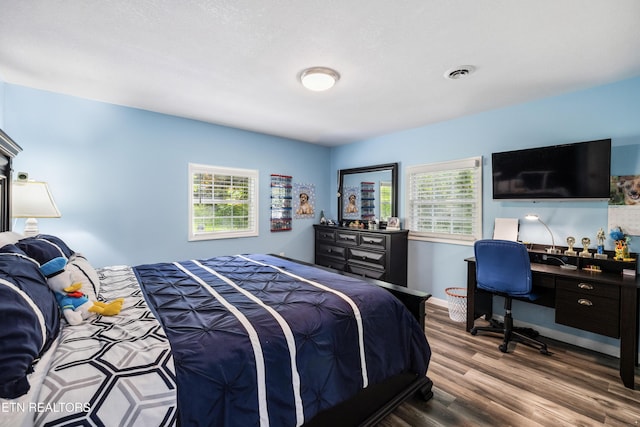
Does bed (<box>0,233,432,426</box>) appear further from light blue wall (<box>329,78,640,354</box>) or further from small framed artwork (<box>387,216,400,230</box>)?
small framed artwork (<box>387,216,400,230</box>)

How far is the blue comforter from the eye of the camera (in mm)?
1093

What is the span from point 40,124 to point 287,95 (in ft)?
8.01

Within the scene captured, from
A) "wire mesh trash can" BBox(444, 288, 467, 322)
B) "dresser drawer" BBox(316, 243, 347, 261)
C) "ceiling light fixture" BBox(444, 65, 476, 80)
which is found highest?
"ceiling light fixture" BBox(444, 65, 476, 80)

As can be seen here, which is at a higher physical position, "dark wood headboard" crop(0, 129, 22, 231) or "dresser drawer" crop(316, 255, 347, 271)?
"dark wood headboard" crop(0, 129, 22, 231)

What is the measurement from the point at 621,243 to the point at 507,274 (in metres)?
0.95

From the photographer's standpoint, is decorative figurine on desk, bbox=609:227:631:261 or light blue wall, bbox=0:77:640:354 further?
light blue wall, bbox=0:77:640:354

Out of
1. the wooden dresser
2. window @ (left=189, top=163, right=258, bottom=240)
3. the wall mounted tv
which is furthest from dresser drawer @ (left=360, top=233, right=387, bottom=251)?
window @ (left=189, top=163, right=258, bottom=240)

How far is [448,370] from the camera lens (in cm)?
232

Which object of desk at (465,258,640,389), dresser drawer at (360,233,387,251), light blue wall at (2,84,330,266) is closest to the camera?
desk at (465,258,640,389)

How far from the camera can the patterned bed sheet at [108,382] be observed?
0.85 m

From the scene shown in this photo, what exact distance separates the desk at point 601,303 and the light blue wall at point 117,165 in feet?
12.0

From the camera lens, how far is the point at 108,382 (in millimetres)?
932

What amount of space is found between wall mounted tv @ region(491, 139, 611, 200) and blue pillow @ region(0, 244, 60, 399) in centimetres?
372

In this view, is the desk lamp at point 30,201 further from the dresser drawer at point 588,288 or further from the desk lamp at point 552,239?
the desk lamp at point 552,239
